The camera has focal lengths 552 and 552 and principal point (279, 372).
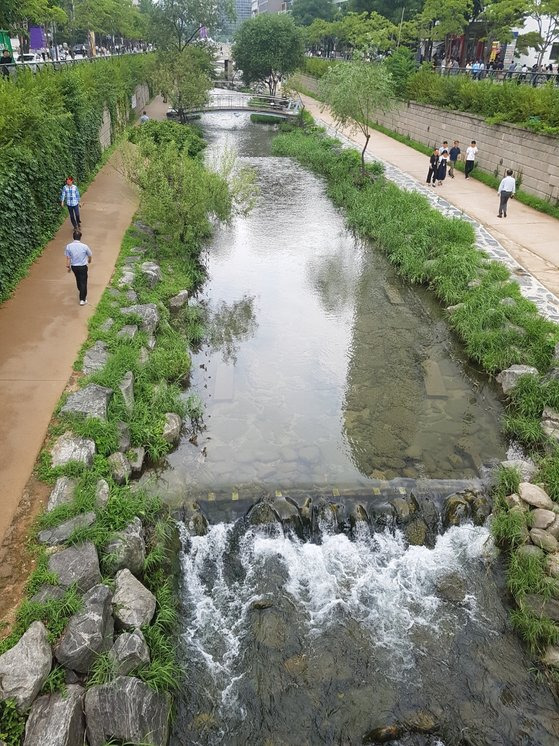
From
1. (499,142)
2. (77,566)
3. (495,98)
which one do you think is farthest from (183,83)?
(77,566)

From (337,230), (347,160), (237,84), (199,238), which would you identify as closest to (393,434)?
(199,238)

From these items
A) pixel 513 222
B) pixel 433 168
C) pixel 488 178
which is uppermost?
pixel 433 168

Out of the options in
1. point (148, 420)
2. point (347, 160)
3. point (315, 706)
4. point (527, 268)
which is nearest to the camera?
point (315, 706)

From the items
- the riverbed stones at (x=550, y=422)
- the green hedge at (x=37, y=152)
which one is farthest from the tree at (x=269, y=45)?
the riverbed stones at (x=550, y=422)

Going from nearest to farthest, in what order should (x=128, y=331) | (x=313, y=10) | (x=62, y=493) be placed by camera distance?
(x=62, y=493)
(x=128, y=331)
(x=313, y=10)

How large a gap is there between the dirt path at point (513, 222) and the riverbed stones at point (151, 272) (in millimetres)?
9377

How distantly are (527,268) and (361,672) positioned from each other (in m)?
11.3

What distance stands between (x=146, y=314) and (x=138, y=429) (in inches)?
140

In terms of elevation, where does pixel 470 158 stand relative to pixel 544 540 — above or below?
above

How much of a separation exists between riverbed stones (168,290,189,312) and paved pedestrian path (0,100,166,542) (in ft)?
5.14

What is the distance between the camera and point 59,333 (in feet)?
34.4

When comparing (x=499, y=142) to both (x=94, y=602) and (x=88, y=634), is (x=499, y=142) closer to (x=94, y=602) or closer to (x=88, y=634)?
(x=94, y=602)

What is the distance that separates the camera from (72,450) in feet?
25.2

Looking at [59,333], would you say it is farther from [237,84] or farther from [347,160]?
[237,84]
